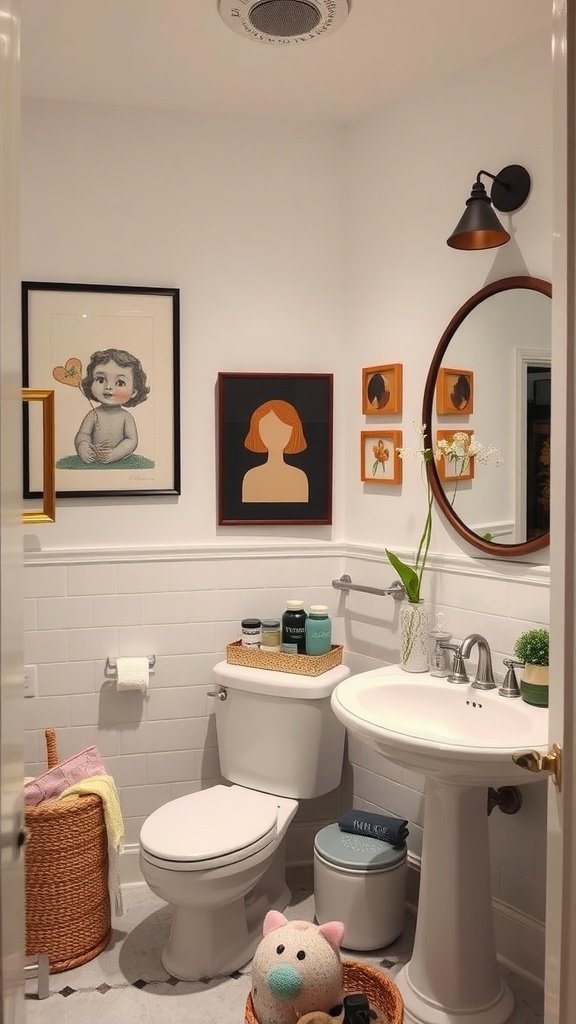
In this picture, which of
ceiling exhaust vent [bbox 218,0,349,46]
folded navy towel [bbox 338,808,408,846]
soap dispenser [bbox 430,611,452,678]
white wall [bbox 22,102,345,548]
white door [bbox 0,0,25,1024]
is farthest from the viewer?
white wall [bbox 22,102,345,548]

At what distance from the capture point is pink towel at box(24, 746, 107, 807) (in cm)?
247

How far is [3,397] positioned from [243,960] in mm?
2123

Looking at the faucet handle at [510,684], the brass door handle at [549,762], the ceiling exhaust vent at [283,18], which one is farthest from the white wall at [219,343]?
the brass door handle at [549,762]

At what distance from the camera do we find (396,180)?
278 cm

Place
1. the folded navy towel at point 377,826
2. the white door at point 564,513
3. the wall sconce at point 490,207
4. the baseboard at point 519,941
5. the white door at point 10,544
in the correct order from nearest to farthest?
1. the white door at point 10,544
2. the white door at point 564,513
3. the wall sconce at point 490,207
4. the baseboard at point 519,941
5. the folded navy towel at point 377,826

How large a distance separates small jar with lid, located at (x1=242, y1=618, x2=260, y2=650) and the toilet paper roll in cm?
34

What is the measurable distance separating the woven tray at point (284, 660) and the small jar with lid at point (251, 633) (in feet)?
0.06

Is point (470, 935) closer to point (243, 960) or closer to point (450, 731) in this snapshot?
point (450, 731)

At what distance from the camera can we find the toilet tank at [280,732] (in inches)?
106

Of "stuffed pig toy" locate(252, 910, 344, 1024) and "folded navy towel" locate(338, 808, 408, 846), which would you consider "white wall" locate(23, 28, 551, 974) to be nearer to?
"folded navy towel" locate(338, 808, 408, 846)

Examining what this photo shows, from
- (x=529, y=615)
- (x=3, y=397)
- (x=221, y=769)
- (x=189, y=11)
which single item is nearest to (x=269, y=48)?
(x=189, y=11)

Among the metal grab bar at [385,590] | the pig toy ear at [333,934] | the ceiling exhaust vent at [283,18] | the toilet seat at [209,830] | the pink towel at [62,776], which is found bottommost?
the pig toy ear at [333,934]

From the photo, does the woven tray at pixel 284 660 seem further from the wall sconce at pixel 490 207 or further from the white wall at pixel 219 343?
the wall sconce at pixel 490 207

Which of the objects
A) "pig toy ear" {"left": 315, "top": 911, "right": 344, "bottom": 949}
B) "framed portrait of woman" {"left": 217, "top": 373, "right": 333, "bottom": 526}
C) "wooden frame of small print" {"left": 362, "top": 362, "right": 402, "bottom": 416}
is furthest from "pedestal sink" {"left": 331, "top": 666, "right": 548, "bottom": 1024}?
"wooden frame of small print" {"left": 362, "top": 362, "right": 402, "bottom": 416}
